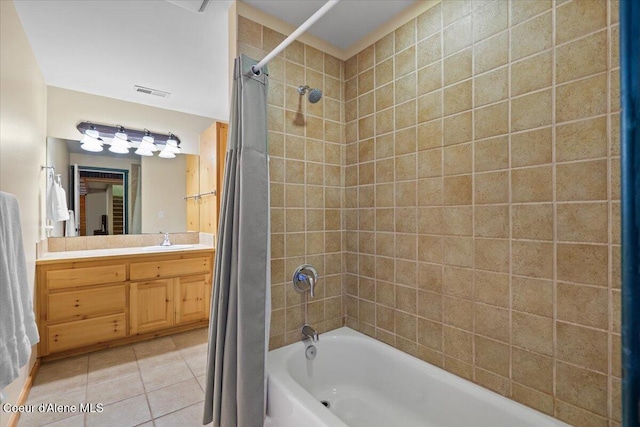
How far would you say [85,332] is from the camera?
251 cm

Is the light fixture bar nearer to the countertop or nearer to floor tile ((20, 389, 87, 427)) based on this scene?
the countertop

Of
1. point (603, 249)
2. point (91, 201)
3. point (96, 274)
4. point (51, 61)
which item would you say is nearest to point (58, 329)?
point (96, 274)

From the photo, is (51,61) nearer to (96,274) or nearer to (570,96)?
(96,274)

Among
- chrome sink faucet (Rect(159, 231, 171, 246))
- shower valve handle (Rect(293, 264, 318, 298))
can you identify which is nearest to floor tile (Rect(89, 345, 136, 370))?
chrome sink faucet (Rect(159, 231, 171, 246))

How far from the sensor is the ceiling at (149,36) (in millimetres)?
1730

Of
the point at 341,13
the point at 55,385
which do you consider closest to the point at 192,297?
the point at 55,385

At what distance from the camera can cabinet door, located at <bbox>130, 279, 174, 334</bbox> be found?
2.73 metres

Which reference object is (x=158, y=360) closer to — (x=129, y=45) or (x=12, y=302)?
(x=12, y=302)

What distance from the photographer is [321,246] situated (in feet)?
6.37

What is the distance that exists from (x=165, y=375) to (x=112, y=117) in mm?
2596

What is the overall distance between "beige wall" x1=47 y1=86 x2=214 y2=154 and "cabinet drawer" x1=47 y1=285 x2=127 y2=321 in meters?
1.55

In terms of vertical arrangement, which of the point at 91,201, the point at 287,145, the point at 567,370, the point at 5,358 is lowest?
the point at 567,370

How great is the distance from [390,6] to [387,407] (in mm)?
2201

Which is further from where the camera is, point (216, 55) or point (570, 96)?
point (216, 55)
